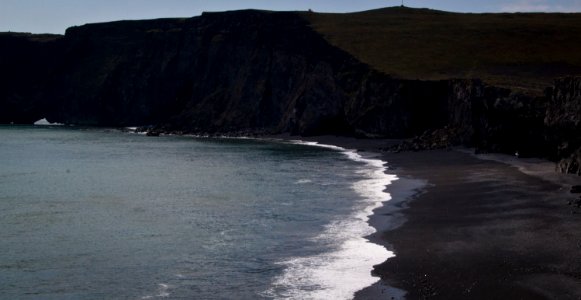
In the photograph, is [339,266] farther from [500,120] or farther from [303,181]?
[500,120]

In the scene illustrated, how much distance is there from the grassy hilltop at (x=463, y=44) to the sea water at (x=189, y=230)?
36901 millimetres

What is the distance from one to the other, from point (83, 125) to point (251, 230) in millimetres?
159468

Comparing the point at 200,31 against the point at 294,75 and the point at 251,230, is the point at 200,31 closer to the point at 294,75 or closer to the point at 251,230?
the point at 294,75

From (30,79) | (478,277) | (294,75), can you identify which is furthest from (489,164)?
(30,79)

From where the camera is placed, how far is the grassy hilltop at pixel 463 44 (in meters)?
104

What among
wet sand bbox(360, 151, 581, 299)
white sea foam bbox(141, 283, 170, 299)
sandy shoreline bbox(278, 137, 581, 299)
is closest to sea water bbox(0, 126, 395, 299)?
white sea foam bbox(141, 283, 170, 299)

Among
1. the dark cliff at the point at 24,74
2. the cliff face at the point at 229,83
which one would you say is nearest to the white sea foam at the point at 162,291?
the cliff face at the point at 229,83

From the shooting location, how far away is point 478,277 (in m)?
24.0

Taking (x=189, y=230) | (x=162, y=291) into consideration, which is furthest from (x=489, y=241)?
(x=189, y=230)

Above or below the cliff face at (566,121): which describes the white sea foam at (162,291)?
below

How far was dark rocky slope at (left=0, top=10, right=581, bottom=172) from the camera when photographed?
228 feet

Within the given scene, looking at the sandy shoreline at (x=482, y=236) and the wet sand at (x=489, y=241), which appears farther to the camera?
the sandy shoreline at (x=482, y=236)

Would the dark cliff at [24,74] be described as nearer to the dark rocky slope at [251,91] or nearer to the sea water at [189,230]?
the dark rocky slope at [251,91]

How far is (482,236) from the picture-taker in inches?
1214
